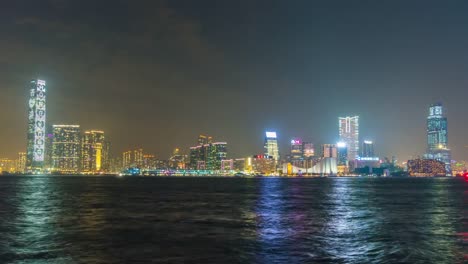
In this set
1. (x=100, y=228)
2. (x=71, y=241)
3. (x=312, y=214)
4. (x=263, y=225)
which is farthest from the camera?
(x=312, y=214)

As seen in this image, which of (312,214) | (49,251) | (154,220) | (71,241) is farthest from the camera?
(312,214)

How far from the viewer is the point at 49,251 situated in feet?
98.3

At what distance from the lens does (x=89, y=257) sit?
28.1 m

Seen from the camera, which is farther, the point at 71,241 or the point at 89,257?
the point at 71,241

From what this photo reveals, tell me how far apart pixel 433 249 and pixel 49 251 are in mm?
24827

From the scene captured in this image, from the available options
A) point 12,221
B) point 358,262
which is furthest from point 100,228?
point 358,262

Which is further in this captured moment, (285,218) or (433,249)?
(285,218)

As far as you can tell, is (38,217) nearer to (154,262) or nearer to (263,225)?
(263,225)

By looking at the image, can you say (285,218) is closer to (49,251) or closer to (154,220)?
(154,220)

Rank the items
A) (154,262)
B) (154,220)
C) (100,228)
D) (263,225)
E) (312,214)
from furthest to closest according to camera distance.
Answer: (312,214), (154,220), (263,225), (100,228), (154,262)

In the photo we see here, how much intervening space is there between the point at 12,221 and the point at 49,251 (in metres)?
19.3

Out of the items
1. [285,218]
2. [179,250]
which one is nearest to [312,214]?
[285,218]

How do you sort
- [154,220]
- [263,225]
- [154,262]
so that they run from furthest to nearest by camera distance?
1. [154,220]
2. [263,225]
3. [154,262]

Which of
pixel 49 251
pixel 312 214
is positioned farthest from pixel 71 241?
pixel 312 214
